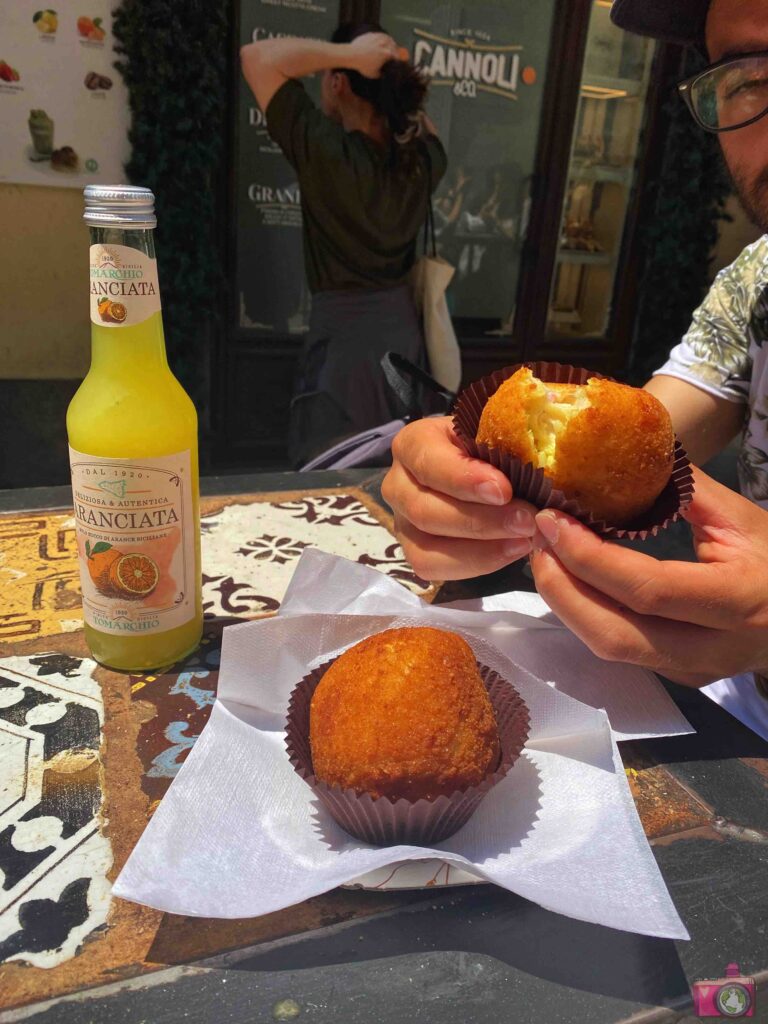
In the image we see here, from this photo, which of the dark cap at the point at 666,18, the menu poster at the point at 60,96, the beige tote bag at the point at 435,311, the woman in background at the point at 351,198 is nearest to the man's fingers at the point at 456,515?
the dark cap at the point at 666,18

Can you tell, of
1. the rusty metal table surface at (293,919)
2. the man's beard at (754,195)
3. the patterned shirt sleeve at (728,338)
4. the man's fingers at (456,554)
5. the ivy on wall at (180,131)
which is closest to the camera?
the rusty metal table surface at (293,919)

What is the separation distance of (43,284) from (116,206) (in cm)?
343

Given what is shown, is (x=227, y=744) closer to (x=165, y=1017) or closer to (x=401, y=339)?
(x=165, y=1017)

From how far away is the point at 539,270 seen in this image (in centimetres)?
497

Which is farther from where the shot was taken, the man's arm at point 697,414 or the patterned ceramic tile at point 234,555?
the man's arm at point 697,414

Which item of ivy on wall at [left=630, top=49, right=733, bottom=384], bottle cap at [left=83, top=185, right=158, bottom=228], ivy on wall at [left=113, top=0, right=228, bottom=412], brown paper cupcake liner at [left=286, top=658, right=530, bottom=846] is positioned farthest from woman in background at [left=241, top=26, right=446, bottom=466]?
ivy on wall at [left=630, top=49, right=733, bottom=384]

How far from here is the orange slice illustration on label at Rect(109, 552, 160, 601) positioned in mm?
947

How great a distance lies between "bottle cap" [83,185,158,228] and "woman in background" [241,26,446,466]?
5.68ft

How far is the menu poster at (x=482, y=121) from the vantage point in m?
4.37

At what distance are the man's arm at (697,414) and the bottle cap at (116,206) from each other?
1172 mm

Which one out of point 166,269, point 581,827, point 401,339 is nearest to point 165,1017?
point 581,827

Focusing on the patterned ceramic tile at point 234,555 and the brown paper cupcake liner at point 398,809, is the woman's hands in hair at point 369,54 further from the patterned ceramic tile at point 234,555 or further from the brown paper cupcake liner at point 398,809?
the brown paper cupcake liner at point 398,809

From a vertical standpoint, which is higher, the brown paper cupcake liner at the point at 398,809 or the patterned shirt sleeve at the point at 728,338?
the patterned shirt sleeve at the point at 728,338

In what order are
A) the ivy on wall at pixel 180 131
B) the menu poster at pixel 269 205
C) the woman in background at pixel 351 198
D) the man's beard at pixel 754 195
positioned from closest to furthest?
the man's beard at pixel 754 195, the woman in background at pixel 351 198, the ivy on wall at pixel 180 131, the menu poster at pixel 269 205
